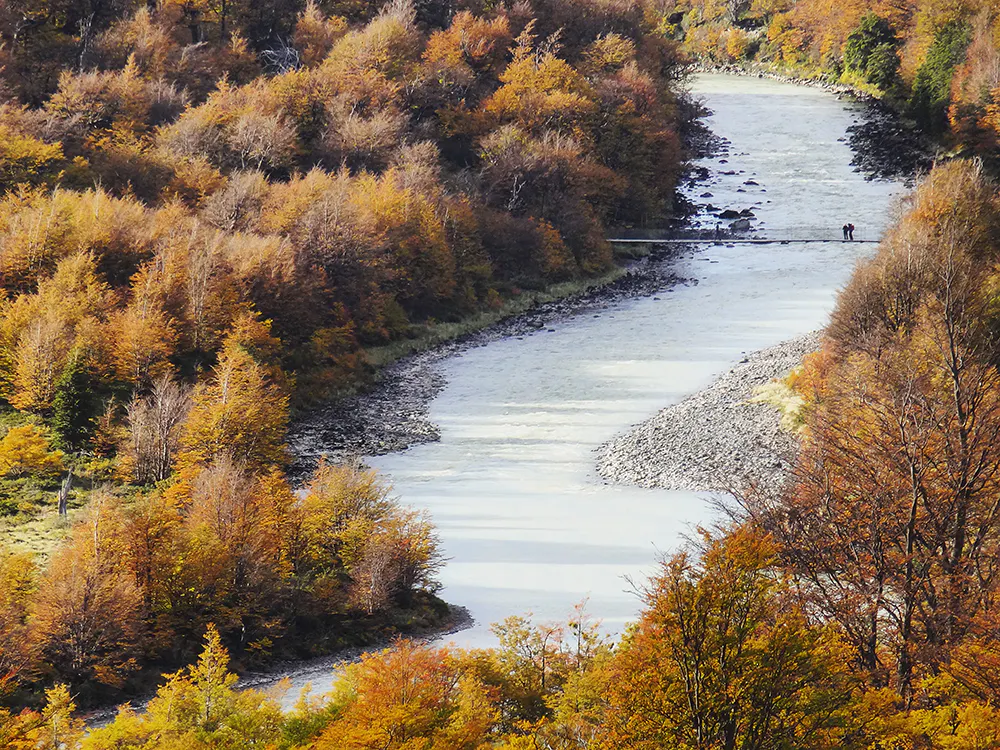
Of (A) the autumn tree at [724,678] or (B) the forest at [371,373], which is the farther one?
(B) the forest at [371,373]

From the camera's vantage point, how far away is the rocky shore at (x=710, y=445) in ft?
159

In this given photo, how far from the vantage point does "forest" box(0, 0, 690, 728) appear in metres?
37.3

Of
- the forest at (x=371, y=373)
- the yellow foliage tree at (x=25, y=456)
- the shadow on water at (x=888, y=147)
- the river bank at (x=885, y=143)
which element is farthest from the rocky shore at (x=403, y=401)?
the river bank at (x=885, y=143)

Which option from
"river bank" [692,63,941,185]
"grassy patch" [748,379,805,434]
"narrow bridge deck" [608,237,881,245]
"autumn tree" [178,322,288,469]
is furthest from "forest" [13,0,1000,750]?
"narrow bridge deck" [608,237,881,245]

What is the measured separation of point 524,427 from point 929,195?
25642 millimetres

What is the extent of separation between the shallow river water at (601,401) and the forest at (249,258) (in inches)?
116

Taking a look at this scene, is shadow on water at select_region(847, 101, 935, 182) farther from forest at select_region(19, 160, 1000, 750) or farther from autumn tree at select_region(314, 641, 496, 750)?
autumn tree at select_region(314, 641, 496, 750)

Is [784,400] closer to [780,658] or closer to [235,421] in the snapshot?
[235,421]

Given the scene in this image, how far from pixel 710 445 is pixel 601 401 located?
10.3m

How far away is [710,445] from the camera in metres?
51.3

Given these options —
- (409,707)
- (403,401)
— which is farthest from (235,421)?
(409,707)

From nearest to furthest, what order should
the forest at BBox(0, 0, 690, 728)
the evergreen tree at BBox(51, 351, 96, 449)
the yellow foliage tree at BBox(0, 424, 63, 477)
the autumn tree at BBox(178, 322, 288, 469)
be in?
the forest at BBox(0, 0, 690, 728) → the yellow foliage tree at BBox(0, 424, 63, 477) → the autumn tree at BBox(178, 322, 288, 469) → the evergreen tree at BBox(51, 351, 96, 449)

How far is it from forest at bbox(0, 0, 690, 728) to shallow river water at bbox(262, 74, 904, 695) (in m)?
2.95

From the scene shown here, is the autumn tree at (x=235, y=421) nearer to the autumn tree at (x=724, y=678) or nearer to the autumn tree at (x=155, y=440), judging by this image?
the autumn tree at (x=155, y=440)
